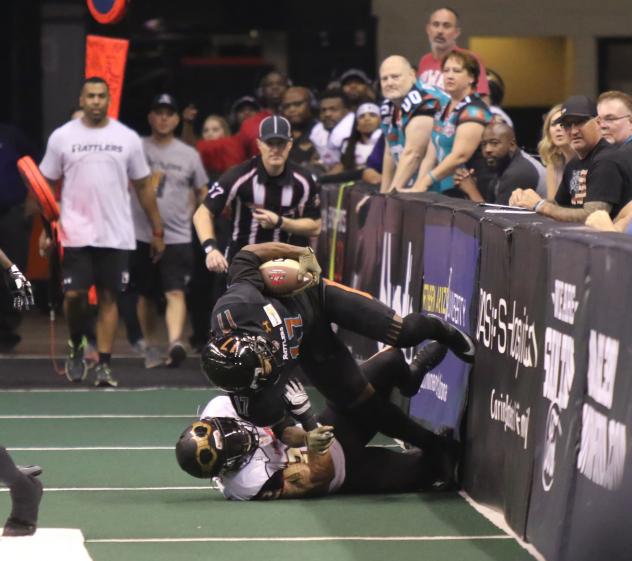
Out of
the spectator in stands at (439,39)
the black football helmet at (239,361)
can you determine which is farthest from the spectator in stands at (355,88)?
the black football helmet at (239,361)

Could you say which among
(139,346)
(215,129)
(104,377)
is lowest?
(139,346)

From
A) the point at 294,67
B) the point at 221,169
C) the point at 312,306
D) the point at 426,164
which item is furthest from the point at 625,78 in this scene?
the point at 312,306

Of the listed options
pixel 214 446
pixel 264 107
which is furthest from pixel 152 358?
pixel 214 446

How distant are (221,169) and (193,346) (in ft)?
5.83

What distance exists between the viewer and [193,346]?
16125 millimetres

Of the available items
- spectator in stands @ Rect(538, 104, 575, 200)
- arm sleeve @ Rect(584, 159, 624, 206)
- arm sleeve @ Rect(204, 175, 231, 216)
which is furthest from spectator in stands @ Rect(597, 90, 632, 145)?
arm sleeve @ Rect(204, 175, 231, 216)

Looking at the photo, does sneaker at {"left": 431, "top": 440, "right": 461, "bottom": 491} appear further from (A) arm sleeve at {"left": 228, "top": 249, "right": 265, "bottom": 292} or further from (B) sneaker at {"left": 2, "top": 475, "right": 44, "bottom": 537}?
(B) sneaker at {"left": 2, "top": 475, "right": 44, "bottom": 537}

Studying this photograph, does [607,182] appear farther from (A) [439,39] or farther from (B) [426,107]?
(A) [439,39]

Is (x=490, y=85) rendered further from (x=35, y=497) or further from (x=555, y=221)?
(x=35, y=497)

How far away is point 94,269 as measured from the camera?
13.9 m

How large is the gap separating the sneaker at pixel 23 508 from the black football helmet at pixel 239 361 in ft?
4.03

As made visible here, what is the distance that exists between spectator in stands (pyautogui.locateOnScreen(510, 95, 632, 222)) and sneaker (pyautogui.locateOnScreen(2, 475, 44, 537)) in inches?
112

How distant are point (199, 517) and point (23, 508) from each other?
1147 millimetres

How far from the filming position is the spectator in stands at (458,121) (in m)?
11.7
